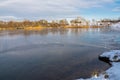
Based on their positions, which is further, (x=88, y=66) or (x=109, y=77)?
(x=88, y=66)

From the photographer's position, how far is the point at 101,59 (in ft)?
56.0

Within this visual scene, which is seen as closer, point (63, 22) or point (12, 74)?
point (12, 74)

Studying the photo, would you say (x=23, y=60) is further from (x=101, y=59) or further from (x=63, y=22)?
(x=63, y=22)

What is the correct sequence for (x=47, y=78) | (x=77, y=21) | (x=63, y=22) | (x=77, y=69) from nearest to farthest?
(x=47, y=78), (x=77, y=69), (x=63, y=22), (x=77, y=21)

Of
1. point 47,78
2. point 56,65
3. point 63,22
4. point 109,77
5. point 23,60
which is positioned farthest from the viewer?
point 63,22

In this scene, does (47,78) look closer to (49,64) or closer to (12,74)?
(12,74)

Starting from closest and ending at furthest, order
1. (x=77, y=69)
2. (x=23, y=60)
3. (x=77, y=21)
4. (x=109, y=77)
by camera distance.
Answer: (x=109, y=77), (x=77, y=69), (x=23, y=60), (x=77, y=21)

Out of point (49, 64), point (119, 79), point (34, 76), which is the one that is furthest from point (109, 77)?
point (49, 64)

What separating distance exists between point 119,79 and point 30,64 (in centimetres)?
797

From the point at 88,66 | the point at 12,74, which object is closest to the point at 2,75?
the point at 12,74

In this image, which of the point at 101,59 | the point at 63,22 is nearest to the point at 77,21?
the point at 63,22

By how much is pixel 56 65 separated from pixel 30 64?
2.16 meters

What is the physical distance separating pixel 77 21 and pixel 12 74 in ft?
439

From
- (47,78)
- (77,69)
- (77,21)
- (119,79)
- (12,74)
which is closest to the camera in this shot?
(119,79)
